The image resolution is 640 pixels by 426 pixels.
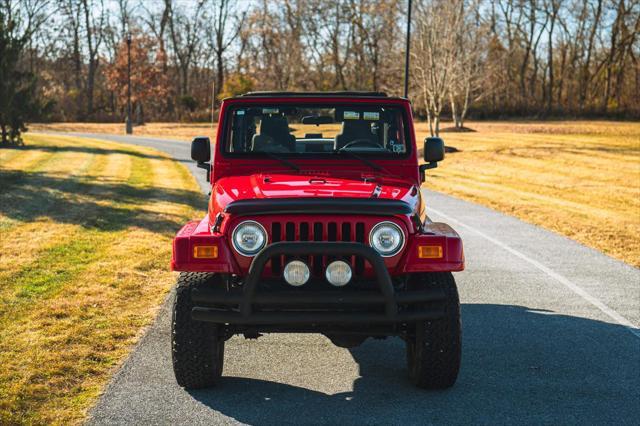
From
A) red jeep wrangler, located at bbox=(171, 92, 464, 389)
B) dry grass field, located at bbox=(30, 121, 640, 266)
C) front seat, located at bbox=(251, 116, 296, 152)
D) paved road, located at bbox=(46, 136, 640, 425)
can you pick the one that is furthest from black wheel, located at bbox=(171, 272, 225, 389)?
dry grass field, located at bbox=(30, 121, 640, 266)

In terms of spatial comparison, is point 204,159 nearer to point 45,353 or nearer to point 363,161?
point 363,161

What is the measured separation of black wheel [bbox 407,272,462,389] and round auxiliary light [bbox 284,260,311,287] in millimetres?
758

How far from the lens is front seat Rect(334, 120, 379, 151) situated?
6703mm

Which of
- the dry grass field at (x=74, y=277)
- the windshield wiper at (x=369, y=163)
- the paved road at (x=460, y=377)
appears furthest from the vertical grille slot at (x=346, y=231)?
the dry grass field at (x=74, y=277)

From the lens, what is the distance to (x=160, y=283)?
360 inches

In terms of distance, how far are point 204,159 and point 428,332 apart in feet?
8.08

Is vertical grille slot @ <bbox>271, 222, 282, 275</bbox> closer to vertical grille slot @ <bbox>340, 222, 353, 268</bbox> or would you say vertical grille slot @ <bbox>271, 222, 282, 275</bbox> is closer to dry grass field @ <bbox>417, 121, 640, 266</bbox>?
vertical grille slot @ <bbox>340, 222, 353, 268</bbox>

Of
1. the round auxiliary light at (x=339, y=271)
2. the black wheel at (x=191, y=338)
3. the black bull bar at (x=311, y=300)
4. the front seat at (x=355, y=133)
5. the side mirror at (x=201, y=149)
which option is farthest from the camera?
the front seat at (x=355, y=133)

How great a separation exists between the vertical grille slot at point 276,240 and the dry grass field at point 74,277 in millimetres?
1386

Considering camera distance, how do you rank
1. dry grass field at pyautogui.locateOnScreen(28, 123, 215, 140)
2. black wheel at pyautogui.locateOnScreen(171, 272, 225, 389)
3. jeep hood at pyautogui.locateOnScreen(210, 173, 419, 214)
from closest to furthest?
black wheel at pyautogui.locateOnScreen(171, 272, 225, 389)
jeep hood at pyautogui.locateOnScreen(210, 173, 419, 214)
dry grass field at pyautogui.locateOnScreen(28, 123, 215, 140)

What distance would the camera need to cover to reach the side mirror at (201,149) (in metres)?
6.60

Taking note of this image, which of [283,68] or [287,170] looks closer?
[287,170]

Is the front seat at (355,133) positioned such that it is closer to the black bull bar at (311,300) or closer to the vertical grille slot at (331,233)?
the vertical grille slot at (331,233)

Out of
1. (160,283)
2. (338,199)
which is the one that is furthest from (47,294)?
(338,199)
